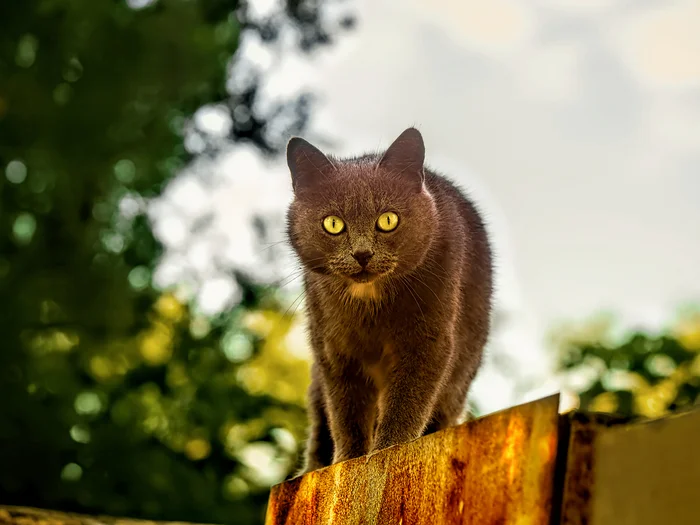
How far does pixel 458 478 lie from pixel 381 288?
1.45 meters

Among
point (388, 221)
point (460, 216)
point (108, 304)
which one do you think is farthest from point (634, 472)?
point (108, 304)

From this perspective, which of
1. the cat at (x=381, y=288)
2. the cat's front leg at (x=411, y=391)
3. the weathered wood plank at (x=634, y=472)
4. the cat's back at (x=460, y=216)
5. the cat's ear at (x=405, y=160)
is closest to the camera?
the weathered wood plank at (x=634, y=472)

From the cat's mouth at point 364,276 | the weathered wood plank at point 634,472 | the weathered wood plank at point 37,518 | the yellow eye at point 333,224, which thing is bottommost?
the weathered wood plank at point 634,472

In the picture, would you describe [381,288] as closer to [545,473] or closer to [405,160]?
[405,160]

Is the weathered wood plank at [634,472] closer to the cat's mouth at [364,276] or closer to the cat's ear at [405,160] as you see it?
the cat's mouth at [364,276]

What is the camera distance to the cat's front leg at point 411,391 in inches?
112

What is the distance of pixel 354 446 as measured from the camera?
3162 mm

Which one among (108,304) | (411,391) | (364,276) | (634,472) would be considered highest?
(108,304)

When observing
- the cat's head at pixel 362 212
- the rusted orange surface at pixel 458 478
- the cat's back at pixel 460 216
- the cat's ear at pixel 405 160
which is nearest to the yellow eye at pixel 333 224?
the cat's head at pixel 362 212

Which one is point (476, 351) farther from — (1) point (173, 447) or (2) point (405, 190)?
(1) point (173, 447)

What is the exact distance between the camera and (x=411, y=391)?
2.91 metres

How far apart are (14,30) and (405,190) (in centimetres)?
695

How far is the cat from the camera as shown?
9.64ft

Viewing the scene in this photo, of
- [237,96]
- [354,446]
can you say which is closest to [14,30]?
[237,96]
